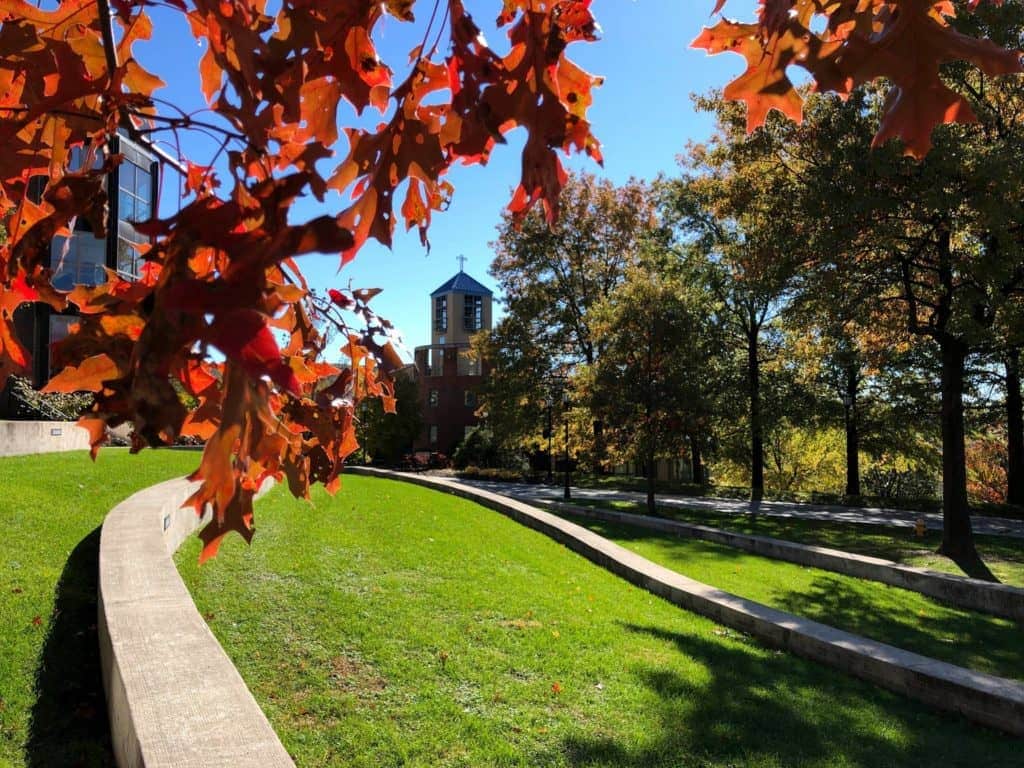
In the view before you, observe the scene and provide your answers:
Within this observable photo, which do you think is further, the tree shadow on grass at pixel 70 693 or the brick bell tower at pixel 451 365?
the brick bell tower at pixel 451 365

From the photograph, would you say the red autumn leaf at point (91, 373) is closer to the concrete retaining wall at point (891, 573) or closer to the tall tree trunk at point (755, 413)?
the concrete retaining wall at point (891, 573)

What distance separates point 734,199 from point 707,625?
9.10 metres

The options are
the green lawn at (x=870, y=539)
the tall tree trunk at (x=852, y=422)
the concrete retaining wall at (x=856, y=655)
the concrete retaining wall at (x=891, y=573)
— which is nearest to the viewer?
the concrete retaining wall at (x=856, y=655)

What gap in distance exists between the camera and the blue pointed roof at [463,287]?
48219mm

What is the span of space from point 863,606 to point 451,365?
1532 inches

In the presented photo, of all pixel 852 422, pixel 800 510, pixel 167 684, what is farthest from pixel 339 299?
pixel 852 422

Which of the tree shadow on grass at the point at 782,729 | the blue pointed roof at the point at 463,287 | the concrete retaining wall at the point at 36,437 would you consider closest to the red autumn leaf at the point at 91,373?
the tree shadow on grass at the point at 782,729

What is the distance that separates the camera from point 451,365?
4634cm

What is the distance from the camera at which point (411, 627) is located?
5.55 meters

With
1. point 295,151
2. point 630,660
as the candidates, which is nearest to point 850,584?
point 630,660

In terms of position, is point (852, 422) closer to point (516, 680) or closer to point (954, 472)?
point (954, 472)

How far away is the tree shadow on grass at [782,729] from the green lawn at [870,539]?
23.6 ft

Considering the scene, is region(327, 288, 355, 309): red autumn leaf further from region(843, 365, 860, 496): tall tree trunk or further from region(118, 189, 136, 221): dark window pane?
region(118, 189, 136, 221): dark window pane

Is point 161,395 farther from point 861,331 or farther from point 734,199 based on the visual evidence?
point 861,331
